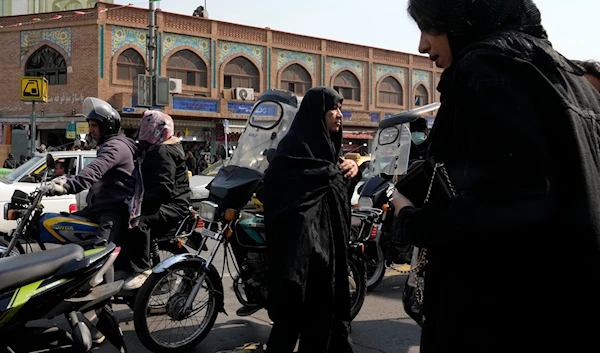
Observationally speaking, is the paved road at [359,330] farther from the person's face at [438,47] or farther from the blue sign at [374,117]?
the blue sign at [374,117]

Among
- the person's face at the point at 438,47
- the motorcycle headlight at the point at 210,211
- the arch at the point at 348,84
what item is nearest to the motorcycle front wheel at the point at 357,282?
the motorcycle headlight at the point at 210,211

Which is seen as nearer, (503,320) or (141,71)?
(503,320)

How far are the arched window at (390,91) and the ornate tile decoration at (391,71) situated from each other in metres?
0.36

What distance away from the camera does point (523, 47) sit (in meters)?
1.47

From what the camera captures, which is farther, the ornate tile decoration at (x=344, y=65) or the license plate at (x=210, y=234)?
the ornate tile decoration at (x=344, y=65)

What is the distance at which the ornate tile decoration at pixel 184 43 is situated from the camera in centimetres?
2958

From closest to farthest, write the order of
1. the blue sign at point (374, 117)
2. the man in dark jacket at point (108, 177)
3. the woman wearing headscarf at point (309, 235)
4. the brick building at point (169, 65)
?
1. the woman wearing headscarf at point (309, 235)
2. the man in dark jacket at point (108, 177)
3. the brick building at point (169, 65)
4. the blue sign at point (374, 117)

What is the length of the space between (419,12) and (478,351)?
92cm

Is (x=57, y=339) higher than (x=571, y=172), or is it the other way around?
(x=571, y=172)

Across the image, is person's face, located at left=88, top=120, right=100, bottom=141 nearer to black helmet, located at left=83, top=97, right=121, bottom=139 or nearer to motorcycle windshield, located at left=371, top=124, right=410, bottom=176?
black helmet, located at left=83, top=97, right=121, bottom=139

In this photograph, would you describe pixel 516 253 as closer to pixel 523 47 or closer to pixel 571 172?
pixel 571 172

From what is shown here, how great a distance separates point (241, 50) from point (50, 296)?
30.2m

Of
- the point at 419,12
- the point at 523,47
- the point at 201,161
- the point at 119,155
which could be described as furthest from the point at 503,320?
the point at 201,161

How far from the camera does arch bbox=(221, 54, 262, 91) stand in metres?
31.9
